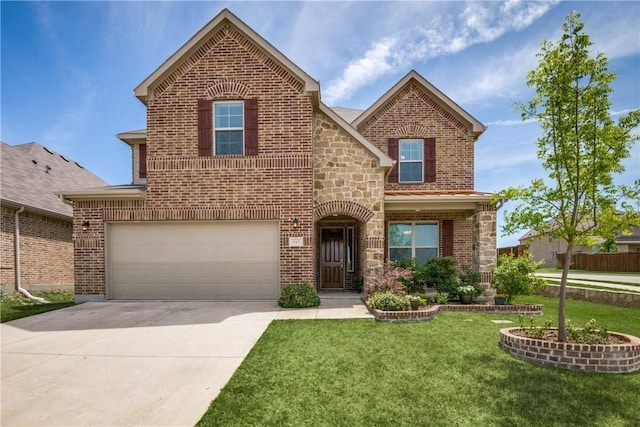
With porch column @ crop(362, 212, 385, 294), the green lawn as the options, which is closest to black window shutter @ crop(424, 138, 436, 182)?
porch column @ crop(362, 212, 385, 294)

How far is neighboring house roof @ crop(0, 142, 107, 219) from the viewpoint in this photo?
1397cm

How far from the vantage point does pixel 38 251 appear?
565 inches

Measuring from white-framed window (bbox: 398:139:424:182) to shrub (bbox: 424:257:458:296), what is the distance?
14.8ft

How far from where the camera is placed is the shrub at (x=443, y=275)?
10.5 metres

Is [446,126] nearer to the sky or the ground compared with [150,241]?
nearer to the sky

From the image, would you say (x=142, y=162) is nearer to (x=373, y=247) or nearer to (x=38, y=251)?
(x=38, y=251)

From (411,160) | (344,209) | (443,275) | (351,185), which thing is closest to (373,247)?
(344,209)

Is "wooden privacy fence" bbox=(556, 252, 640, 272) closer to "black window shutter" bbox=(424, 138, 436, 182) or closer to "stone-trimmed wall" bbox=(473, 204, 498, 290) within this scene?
"black window shutter" bbox=(424, 138, 436, 182)

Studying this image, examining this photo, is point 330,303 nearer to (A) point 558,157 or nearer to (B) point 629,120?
(A) point 558,157

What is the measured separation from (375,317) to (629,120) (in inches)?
234

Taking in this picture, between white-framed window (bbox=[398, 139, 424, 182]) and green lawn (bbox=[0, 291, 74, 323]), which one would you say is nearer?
green lawn (bbox=[0, 291, 74, 323])

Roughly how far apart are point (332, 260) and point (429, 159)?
17.9 feet

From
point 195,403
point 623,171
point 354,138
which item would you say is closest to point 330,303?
point 354,138

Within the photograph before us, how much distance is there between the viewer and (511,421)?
376 cm
